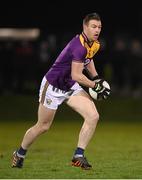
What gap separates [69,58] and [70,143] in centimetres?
510

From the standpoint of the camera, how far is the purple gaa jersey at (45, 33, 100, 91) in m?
11.4

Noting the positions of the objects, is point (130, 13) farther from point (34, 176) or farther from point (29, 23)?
point (34, 176)

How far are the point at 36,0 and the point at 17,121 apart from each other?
12.0 meters

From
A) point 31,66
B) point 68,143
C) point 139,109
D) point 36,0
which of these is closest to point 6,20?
point 36,0

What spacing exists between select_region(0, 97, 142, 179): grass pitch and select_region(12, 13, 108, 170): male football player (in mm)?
401

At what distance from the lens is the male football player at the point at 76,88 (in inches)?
448

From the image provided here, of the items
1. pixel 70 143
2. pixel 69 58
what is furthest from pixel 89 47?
pixel 70 143

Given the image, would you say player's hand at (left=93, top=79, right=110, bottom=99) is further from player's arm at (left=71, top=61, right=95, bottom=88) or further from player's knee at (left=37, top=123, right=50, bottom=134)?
player's knee at (left=37, top=123, right=50, bottom=134)

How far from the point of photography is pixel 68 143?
16.5 metres

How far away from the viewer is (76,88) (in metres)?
11.8

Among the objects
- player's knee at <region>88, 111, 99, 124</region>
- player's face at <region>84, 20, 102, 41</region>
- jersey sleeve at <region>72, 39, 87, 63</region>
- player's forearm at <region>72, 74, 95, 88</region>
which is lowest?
player's knee at <region>88, 111, 99, 124</region>

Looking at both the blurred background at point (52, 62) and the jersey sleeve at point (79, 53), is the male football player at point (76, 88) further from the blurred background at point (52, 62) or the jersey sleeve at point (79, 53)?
the blurred background at point (52, 62)

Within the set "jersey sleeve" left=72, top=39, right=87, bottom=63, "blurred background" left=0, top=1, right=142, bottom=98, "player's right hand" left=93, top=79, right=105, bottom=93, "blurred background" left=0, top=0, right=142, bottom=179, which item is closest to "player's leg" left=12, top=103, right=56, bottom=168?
"blurred background" left=0, top=0, right=142, bottom=179

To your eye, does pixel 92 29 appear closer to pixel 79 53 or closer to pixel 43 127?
pixel 79 53
